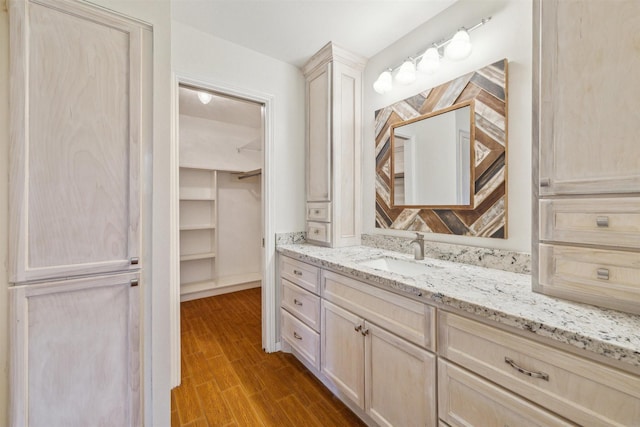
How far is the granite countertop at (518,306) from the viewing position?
2.13 ft

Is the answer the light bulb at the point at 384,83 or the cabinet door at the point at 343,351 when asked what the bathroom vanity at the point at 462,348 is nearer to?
the cabinet door at the point at 343,351

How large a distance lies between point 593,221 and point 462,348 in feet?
2.02

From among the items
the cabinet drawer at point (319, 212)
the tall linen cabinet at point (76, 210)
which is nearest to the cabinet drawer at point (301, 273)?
the cabinet drawer at point (319, 212)

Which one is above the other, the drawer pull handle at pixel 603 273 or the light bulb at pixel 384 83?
the light bulb at pixel 384 83

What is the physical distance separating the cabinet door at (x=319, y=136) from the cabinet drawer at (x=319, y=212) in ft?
0.15

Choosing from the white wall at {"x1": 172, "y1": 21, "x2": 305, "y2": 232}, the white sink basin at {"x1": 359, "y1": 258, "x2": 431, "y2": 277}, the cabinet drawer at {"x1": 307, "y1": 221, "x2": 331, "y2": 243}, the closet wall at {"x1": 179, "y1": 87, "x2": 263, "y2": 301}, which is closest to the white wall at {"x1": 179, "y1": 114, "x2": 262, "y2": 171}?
the closet wall at {"x1": 179, "y1": 87, "x2": 263, "y2": 301}

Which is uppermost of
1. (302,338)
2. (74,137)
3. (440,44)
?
(440,44)

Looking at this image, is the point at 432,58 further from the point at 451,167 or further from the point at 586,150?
the point at 586,150

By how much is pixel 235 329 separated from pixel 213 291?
1.12 m

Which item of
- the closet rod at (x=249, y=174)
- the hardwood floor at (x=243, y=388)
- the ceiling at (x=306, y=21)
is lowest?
the hardwood floor at (x=243, y=388)

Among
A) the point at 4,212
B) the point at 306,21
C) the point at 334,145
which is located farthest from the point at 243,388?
the point at 306,21

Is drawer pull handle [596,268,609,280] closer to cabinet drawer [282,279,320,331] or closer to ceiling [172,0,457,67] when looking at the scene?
cabinet drawer [282,279,320,331]

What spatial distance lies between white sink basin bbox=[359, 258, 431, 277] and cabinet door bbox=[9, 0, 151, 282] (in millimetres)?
1324

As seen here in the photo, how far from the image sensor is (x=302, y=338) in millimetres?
1828
